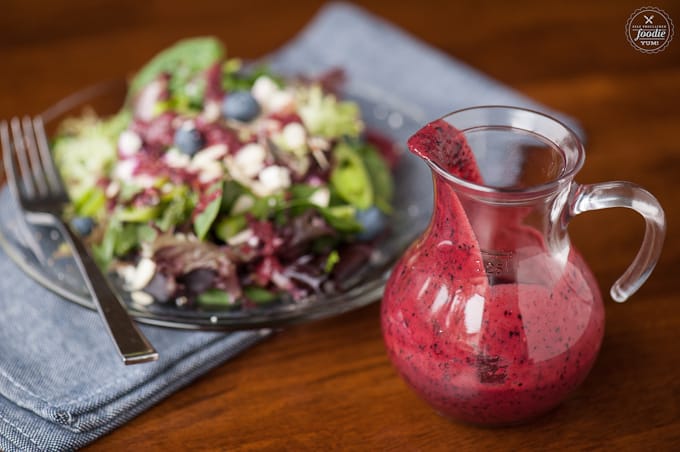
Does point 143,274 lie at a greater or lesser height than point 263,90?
lesser

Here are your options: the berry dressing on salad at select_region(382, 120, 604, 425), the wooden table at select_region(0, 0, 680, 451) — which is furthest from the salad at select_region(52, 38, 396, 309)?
the berry dressing on salad at select_region(382, 120, 604, 425)

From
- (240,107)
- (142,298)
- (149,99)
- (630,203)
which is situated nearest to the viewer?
(630,203)

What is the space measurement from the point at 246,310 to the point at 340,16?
3.27ft

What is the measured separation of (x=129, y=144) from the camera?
1402 millimetres

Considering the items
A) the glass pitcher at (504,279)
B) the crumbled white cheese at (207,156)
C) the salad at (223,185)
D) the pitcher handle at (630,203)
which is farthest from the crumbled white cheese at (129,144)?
the pitcher handle at (630,203)

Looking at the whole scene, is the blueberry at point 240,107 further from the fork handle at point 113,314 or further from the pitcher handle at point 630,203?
the pitcher handle at point 630,203

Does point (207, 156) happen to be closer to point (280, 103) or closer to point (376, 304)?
point (280, 103)

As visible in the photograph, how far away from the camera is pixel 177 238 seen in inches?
48.3

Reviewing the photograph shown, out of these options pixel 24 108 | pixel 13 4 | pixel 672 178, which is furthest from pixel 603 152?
pixel 13 4

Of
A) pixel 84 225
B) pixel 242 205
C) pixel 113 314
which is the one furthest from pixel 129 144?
pixel 113 314

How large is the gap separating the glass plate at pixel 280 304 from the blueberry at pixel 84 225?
34mm

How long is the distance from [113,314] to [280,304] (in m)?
0.24

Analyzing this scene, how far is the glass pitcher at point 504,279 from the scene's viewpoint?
0.90 m

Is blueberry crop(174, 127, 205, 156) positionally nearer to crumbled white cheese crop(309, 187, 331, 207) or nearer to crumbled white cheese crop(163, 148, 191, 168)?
crumbled white cheese crop(163, 148, 191, 168)
